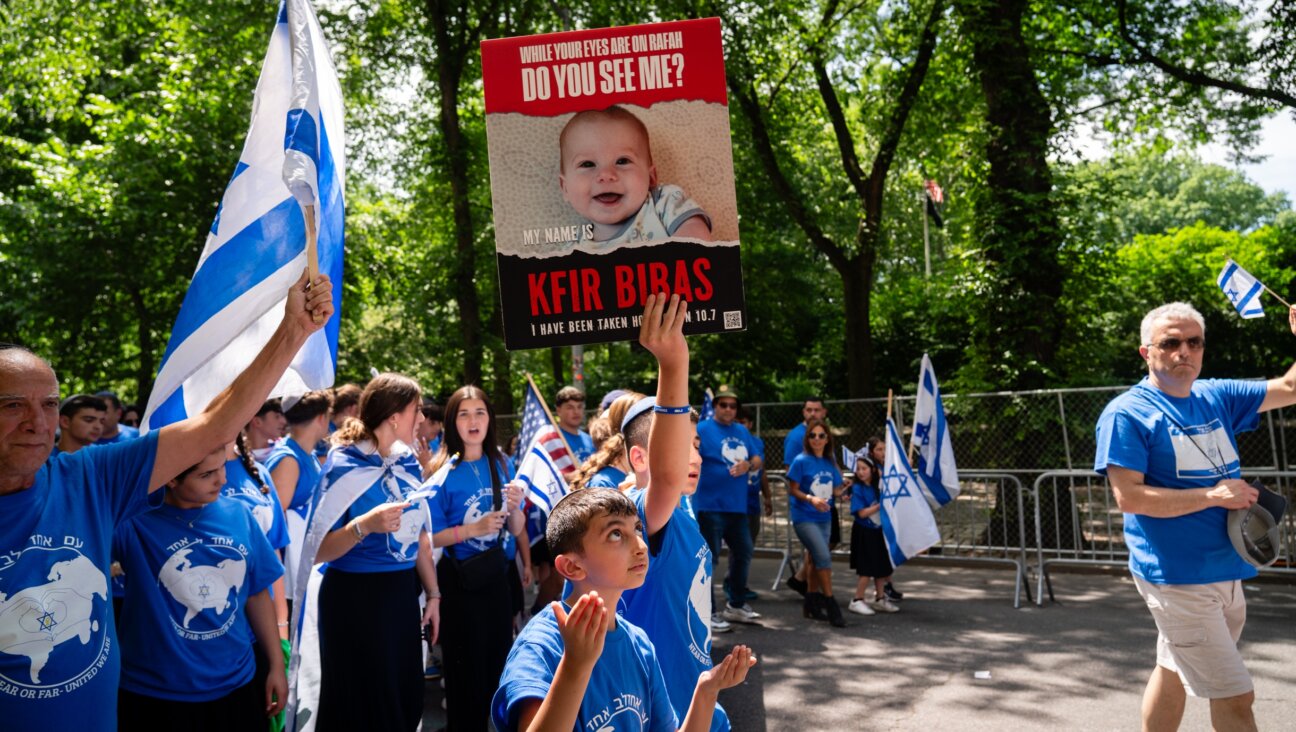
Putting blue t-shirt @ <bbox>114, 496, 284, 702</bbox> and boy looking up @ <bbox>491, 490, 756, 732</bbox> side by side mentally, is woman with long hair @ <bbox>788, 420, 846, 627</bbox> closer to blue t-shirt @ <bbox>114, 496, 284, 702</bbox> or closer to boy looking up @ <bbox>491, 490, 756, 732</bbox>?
blue t-shirt @ <bbox>114, 496, 284, 702</bbox>

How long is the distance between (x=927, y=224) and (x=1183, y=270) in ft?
47.5

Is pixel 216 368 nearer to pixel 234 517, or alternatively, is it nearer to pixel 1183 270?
pixel 234 517

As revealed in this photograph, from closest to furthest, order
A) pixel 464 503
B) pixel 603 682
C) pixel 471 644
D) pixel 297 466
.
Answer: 1. pixel 603 682
2. pixel 471 644
3. pixel 464 503
4. pixel 297 466

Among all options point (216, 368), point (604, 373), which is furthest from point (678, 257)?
point (604, 373)

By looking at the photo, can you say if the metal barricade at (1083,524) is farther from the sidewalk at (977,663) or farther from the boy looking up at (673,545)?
the boy looking up at (673,545)

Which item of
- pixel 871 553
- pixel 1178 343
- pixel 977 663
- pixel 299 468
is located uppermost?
pixel 1178 343

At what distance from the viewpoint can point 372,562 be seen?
5.13 meters

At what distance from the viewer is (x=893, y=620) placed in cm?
947

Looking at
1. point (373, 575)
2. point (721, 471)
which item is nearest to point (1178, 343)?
point (373, 575)

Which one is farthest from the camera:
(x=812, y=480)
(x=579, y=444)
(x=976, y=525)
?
(x=976, y=525)

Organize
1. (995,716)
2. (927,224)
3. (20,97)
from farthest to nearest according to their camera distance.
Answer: (927,224) < (20,97) < (995,716)

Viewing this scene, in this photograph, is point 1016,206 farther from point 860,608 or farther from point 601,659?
point 601,659

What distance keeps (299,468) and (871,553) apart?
5551 millimetres

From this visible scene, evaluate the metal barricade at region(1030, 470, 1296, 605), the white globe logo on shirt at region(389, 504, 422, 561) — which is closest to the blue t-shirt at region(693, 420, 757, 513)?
the metal barricade at region(1030, 470, 1296, 605)
